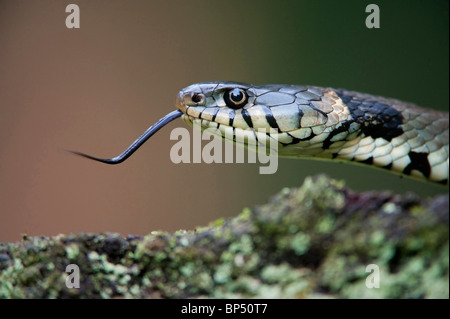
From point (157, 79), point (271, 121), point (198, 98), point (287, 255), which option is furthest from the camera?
point (157, 79)

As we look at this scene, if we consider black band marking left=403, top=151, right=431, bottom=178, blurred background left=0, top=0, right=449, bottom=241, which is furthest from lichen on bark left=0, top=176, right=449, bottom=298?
blurred background left=0, top=0, right=449, bottom=241

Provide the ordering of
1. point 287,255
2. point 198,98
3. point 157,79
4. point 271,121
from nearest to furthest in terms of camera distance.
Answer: point 287,255 → point 271,121 → point 198,98 → point 157,79

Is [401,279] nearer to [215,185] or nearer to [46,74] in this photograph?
[215,185]

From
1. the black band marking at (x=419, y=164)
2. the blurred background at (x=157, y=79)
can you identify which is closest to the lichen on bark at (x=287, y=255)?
the black band marking at (x=419, y=164)

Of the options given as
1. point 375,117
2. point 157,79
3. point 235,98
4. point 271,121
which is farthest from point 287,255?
point 157,79

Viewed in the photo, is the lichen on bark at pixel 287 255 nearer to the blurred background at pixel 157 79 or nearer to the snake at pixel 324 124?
the snake at pixel 324 124

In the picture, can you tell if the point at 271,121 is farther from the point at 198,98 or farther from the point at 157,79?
the point at 157,79
